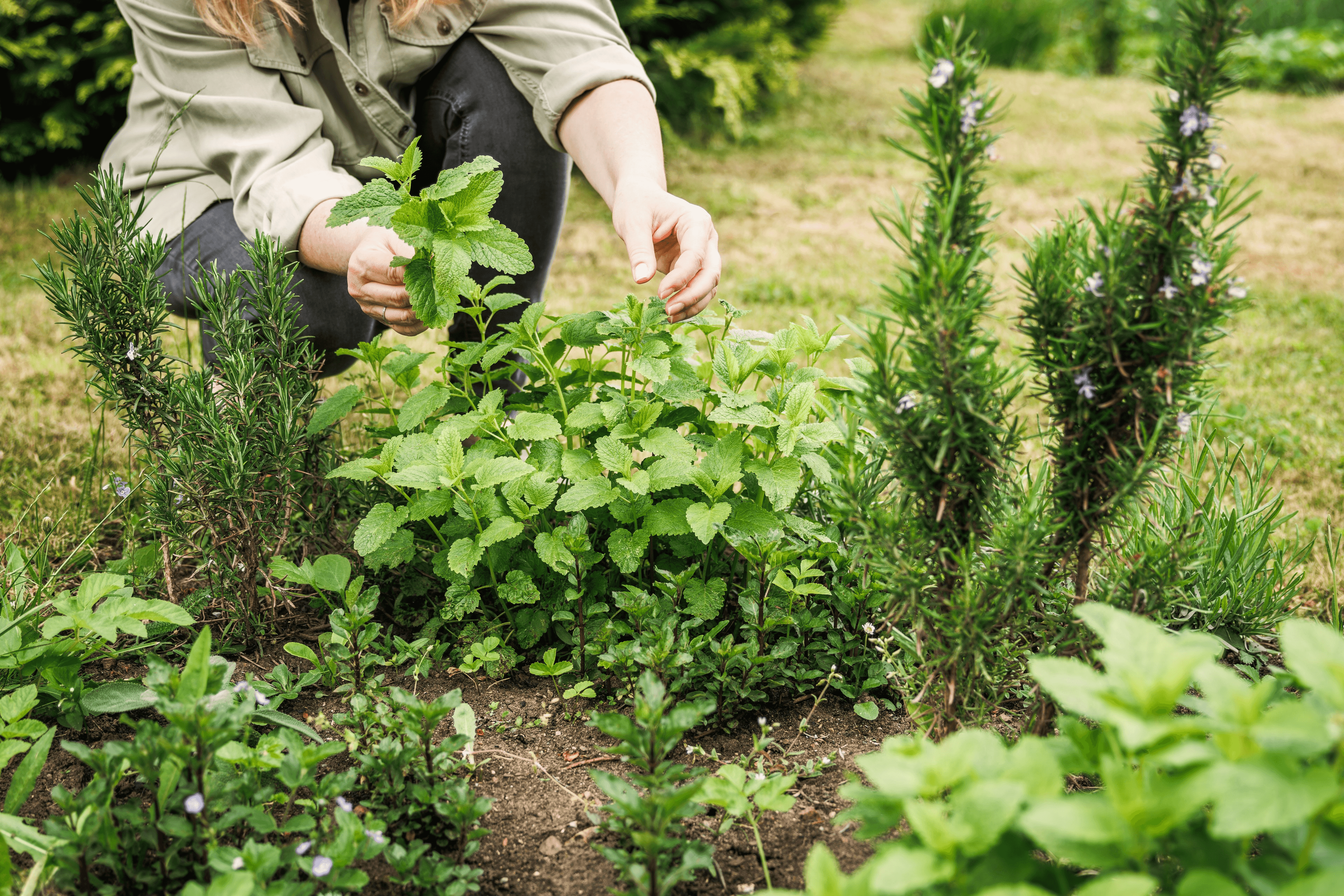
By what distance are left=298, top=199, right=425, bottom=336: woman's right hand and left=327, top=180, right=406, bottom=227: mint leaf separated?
0.11 metres

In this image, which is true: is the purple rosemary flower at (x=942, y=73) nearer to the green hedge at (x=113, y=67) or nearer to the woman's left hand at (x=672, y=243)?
the woman's left hand at (x=672, y=243)

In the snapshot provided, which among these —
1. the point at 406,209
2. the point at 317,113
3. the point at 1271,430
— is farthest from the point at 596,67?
the point at 1271,430

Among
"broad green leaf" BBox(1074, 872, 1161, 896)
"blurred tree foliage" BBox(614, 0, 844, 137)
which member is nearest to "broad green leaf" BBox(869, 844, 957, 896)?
"broad green leaf" BBox(1074, 872, 1161, 896)

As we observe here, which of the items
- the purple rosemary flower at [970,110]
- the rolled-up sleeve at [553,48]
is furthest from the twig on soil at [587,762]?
the rolled-up sleeve at [553,48]

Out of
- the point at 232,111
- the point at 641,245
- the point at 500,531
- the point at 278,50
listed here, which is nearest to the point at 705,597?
the point at 500,531

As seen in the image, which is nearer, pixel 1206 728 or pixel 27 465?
pixel 1206 728

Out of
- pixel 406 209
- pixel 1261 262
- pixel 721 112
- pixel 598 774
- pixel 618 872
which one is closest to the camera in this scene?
pixel 598 774

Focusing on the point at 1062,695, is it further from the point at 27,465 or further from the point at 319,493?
the point at 27,465

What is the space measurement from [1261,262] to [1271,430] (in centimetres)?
201

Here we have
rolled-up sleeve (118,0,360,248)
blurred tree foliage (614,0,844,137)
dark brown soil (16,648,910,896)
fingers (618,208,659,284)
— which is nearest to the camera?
dark brown soil (16,648,910,896)

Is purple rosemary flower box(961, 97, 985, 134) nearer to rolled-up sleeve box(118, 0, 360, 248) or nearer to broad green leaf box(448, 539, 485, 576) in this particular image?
broad green leaf box(448, 539, 485, 576)

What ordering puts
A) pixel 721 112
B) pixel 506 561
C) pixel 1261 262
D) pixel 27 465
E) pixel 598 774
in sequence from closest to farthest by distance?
pixel 598 774
pixel 506 561
pixel 27 465
pixel 1261 262
pixel 721 112

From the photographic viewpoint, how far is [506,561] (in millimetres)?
1676

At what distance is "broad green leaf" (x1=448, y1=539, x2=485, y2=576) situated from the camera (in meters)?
1.49
